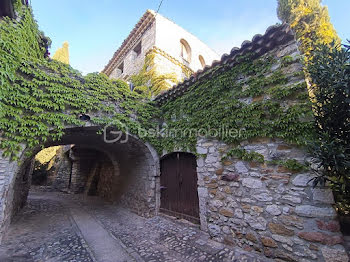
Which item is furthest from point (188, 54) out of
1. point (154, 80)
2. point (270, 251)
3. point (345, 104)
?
point (270, 251)

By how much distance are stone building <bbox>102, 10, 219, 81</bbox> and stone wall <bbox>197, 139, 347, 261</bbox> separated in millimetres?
5903

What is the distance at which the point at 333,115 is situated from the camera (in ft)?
7.48

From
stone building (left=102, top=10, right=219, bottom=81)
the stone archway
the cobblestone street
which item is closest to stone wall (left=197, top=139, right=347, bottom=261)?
the cobblestone street

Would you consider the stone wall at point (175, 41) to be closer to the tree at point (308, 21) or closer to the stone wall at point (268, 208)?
the tree at point (308, 21)

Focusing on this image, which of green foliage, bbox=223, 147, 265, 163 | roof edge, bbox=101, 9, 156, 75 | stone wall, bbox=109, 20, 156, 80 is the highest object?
roof edge, bbox=101, 9, 156, 75

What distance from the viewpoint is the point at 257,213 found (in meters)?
2.87

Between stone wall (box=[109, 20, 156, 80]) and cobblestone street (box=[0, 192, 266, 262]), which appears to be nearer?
A: cobblestone street (box=[0, 192, 266, 262])

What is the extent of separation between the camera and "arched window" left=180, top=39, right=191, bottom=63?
31.5 feet

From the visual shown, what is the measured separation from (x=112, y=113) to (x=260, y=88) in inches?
149

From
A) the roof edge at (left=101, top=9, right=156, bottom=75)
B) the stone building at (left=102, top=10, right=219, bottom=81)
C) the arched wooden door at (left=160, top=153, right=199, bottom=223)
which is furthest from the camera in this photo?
the roof edge at (left=101, top=9, right=156, bottom=75)

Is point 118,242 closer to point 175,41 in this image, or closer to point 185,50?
point 175,41

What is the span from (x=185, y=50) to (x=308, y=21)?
21.2 ft

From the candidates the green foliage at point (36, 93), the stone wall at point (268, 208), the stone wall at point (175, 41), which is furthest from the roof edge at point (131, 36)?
the stone wall at point (268, 208)

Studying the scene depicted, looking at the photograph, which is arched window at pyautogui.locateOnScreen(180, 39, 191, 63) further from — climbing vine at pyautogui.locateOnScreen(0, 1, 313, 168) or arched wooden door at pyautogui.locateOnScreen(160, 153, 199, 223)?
arched wooden door at pyautogui.locateOnScreen(160, 153, 199, 223)
